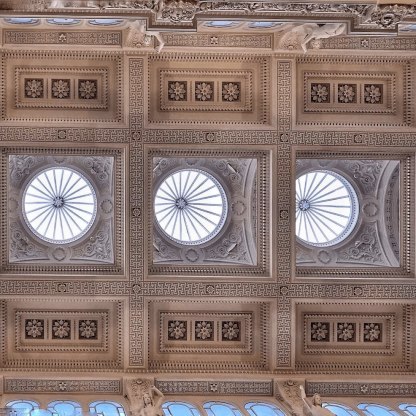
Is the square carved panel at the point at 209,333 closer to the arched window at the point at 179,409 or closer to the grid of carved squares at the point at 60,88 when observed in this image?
the arched window at the point at 179,409

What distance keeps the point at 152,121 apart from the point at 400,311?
293 inches

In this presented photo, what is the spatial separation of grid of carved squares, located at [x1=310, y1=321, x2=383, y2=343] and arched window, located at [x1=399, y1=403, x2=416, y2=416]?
171cm

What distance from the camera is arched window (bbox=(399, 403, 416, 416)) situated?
558 inches

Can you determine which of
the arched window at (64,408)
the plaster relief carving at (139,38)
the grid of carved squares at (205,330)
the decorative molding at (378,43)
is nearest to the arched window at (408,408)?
the grid of carved squares at (205,330)

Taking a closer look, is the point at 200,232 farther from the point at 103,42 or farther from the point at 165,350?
the point at 103,42

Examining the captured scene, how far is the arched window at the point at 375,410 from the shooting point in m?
14.1

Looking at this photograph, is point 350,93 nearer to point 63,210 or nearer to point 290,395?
point 290,395

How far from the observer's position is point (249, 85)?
15344 millimetres

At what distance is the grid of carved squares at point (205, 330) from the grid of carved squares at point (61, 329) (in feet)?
6.00

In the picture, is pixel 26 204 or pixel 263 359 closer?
pixel 263 359

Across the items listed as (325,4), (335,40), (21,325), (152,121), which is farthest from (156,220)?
(325,4)

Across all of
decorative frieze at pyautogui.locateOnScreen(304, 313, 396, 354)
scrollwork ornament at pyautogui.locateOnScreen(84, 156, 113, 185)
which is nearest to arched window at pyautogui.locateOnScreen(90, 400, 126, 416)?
decorative frieze at pyautogui.locateOnScreen(304, 313, 396, 354)

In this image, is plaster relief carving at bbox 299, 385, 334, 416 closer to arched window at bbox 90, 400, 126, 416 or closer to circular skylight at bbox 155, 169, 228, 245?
arched window at bbox 90, 400, 126, 416

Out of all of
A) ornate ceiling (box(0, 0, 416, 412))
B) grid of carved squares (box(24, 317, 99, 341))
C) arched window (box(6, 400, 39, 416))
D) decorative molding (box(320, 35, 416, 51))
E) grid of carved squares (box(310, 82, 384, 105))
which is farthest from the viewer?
grid of carved squares (box(310, 82, 384, 105))
